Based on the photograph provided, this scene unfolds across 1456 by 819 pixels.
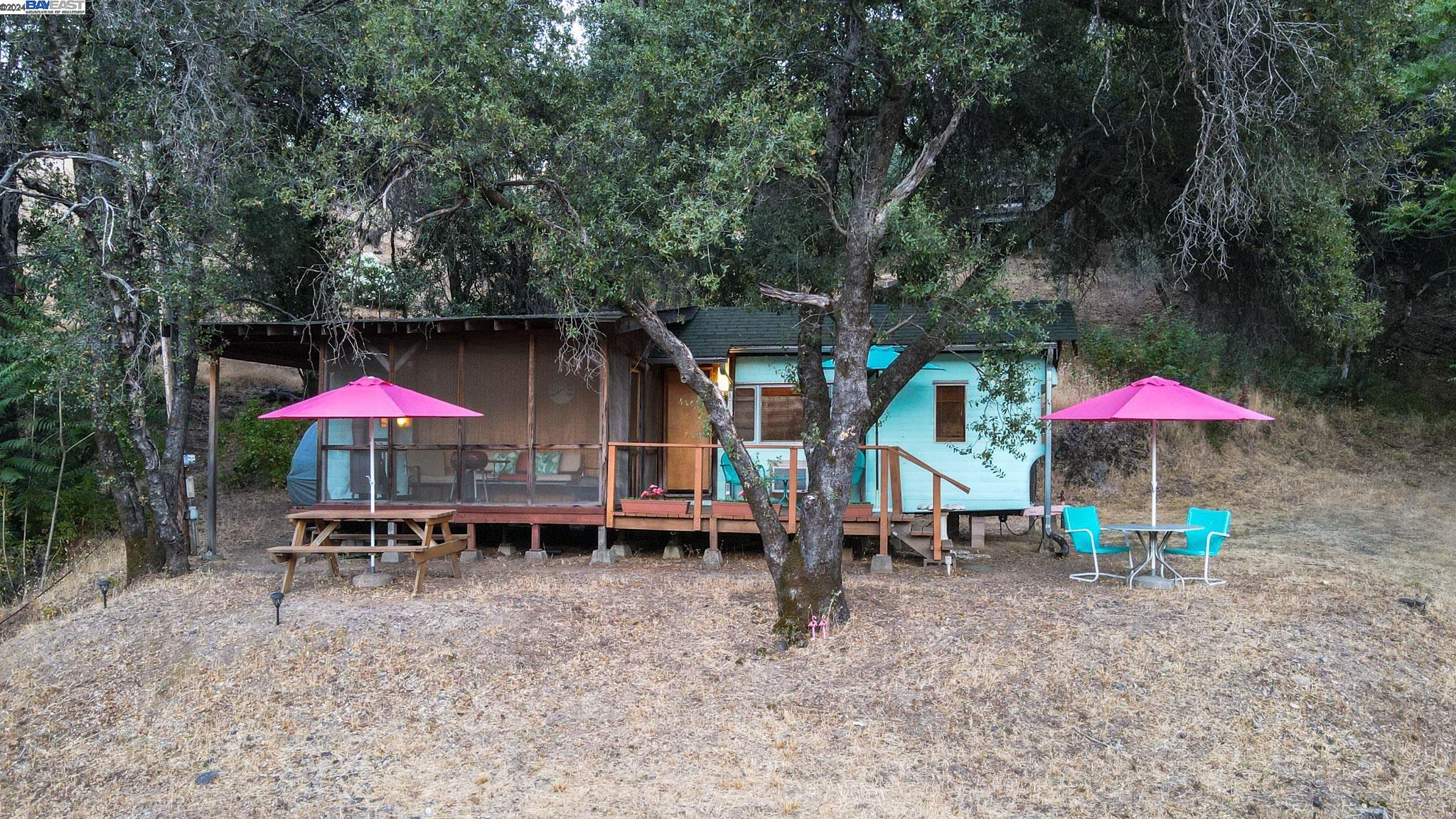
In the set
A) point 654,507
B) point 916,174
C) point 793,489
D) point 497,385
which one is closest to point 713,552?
point 654,507

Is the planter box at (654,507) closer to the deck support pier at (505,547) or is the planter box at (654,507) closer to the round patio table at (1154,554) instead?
the deck support pier at (505,547)

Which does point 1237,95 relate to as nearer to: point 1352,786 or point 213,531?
point 1352,786

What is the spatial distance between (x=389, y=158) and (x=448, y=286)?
8.85 m

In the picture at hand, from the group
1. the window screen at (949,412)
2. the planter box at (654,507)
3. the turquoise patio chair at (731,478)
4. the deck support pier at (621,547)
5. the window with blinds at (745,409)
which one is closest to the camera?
the planter box at (654,507)

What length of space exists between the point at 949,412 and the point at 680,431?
413 cm

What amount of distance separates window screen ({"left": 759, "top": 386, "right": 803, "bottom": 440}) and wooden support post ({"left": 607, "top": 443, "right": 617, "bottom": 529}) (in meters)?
2.58

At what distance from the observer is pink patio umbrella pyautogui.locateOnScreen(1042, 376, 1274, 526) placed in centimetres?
862

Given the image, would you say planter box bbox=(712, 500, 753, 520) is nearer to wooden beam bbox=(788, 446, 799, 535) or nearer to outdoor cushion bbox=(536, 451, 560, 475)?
wooden beam bbox=(788, 446, 799, 535)

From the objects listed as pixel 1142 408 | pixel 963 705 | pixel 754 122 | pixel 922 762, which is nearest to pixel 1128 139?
pixel 1142 408

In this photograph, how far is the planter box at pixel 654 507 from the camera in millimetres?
10883

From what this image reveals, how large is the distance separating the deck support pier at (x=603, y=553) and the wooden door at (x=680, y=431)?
120 inches

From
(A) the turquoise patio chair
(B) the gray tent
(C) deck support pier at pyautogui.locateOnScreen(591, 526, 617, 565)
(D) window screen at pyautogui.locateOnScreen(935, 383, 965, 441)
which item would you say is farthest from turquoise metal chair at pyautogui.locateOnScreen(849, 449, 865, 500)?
(B) the gray tent

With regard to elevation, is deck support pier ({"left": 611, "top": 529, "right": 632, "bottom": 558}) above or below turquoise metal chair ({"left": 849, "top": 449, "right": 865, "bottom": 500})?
below

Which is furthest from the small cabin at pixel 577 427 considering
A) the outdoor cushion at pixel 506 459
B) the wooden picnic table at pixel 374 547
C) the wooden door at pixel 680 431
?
the wooden picnic table at pixel 374 547
